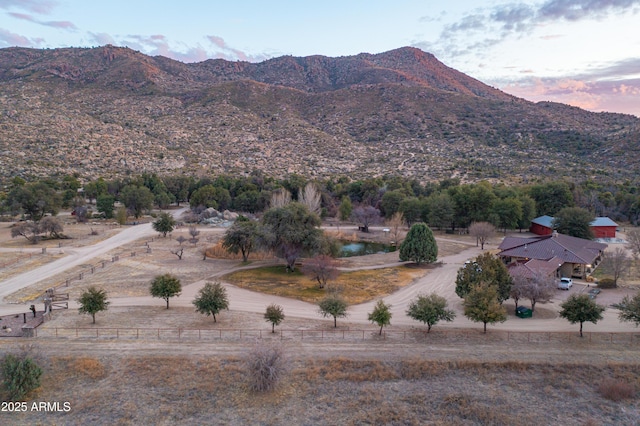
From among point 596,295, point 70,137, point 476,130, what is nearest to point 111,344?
point 596,295

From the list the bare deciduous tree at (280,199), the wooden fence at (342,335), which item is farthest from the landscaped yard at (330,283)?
the bare deciduous tree at (280,199)

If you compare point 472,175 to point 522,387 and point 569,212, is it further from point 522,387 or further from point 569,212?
point 522,387

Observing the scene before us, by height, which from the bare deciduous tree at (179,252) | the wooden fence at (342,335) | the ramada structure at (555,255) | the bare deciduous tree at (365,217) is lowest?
the wooden fence at (342,335)

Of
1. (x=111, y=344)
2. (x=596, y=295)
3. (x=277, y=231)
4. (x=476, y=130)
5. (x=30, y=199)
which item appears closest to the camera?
(x=111, y=344)

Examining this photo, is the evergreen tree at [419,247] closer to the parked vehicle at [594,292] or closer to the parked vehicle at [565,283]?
the parked vehicle at [565,283]

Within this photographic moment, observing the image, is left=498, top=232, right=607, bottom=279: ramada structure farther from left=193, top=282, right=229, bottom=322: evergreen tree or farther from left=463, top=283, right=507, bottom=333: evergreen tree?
left=193, top=282, right=229, bottom=322: evergreen tree

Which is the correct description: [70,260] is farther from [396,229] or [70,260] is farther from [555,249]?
[555,249]
